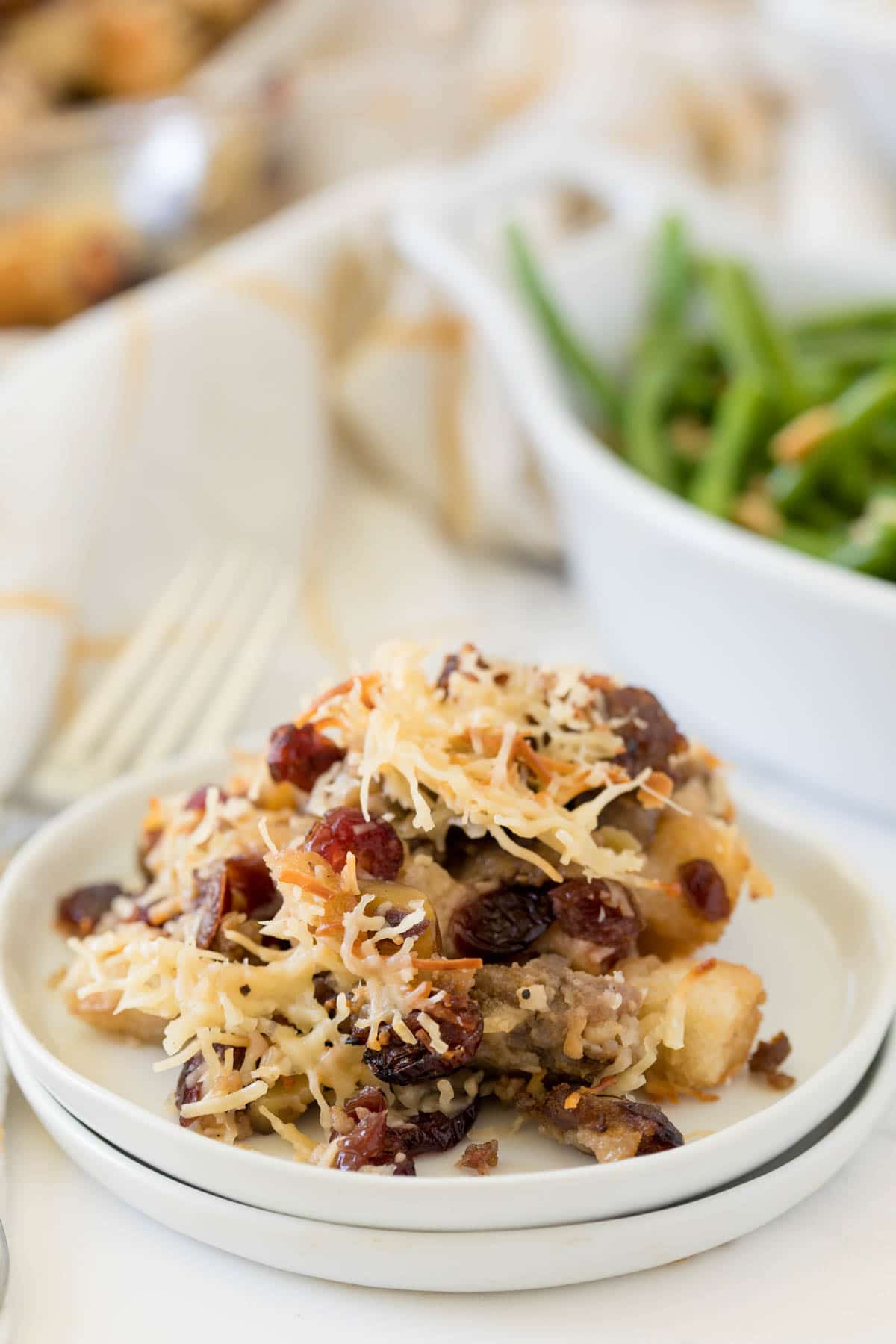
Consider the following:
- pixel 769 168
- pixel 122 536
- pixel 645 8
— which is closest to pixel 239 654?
pixel 122 536

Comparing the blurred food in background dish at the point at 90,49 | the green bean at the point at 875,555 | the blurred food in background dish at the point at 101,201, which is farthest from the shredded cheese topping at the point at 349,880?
the blurred food in background dish at the point at 90,49

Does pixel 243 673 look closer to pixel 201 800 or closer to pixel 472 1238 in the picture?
pixel 201 800

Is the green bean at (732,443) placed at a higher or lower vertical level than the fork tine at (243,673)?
higher

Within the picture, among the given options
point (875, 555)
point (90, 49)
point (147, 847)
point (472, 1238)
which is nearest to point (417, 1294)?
point (472, 1238)

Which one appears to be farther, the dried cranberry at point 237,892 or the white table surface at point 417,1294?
the dried cranberry at point 237,892

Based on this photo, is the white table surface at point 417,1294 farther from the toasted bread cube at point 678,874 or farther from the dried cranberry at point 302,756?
the dried cranberry at point 302,756

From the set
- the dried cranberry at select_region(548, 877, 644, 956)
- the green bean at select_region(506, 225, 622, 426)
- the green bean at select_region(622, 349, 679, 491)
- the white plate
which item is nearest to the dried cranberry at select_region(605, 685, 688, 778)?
the dried cranberry at select_region(548, 877, 644, 956)

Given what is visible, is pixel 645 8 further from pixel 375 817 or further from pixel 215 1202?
pixel 215 1202
